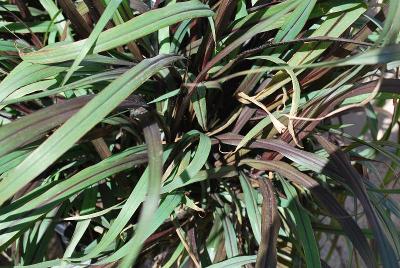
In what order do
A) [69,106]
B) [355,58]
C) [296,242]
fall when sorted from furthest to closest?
[296,242] → [69,106] → [355,58]

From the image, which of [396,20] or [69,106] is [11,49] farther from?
[396,20]

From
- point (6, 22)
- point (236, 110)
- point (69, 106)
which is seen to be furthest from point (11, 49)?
point (236, 110)

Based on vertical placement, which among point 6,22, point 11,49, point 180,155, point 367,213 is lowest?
point 367,213

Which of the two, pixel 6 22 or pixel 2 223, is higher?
pixel 6 22

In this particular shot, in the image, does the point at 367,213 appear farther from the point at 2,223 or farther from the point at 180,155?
the point at 2,223

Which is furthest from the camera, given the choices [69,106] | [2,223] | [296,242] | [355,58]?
[296,242]

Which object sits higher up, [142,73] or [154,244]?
[142,73]

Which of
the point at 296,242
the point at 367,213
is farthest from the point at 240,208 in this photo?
the point at 367,213

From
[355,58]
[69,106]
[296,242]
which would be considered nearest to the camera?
[355,58]

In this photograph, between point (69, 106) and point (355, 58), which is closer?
point (355, 58)
